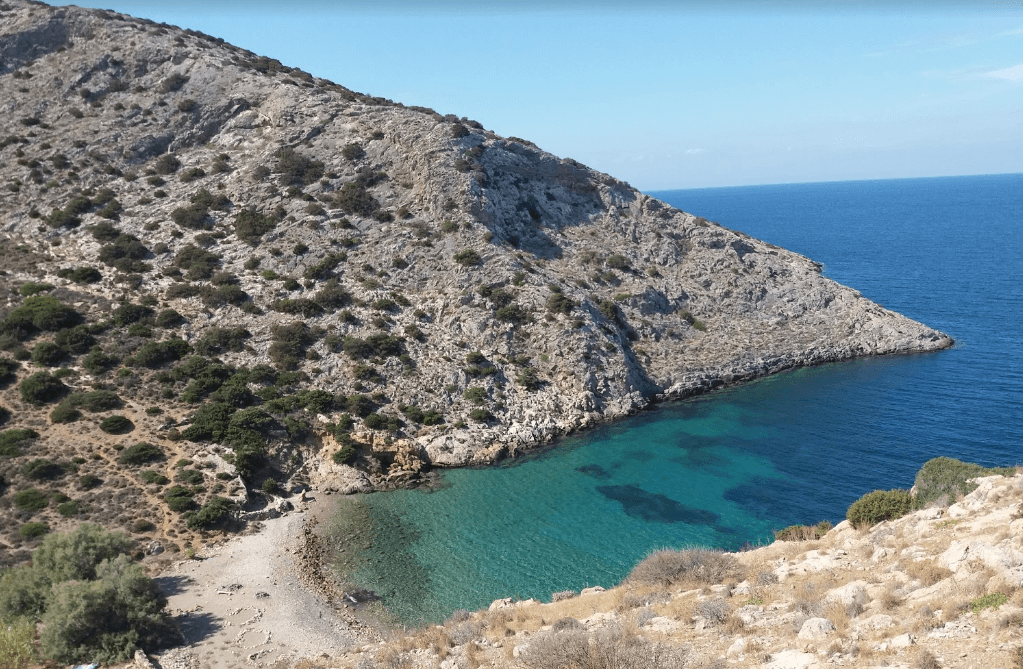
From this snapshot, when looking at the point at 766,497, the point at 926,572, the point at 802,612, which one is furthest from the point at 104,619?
the point at 766,497

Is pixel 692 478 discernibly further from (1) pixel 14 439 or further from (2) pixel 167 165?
(2) pixel 167 165

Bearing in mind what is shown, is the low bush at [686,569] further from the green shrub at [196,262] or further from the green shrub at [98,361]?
the green shrub at [196,262]

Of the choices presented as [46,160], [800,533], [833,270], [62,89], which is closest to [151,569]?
[800,533]

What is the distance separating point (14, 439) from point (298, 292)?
26.2m

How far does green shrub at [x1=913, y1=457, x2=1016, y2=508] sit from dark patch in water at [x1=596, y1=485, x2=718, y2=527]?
13991 mm

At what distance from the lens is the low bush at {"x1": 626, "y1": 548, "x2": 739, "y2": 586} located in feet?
72.3

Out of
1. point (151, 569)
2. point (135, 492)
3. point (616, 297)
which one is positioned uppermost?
point (616, 297)

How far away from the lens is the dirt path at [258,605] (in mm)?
25703

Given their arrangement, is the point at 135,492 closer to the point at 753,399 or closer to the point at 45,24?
the point at 753,399

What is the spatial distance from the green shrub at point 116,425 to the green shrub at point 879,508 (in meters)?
45.4

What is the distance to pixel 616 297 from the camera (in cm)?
6825

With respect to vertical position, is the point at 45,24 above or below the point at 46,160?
above

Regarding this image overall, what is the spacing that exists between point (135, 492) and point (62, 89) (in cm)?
7049

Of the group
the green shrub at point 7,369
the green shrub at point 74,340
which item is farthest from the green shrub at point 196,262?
the green shrub at point 7,369
